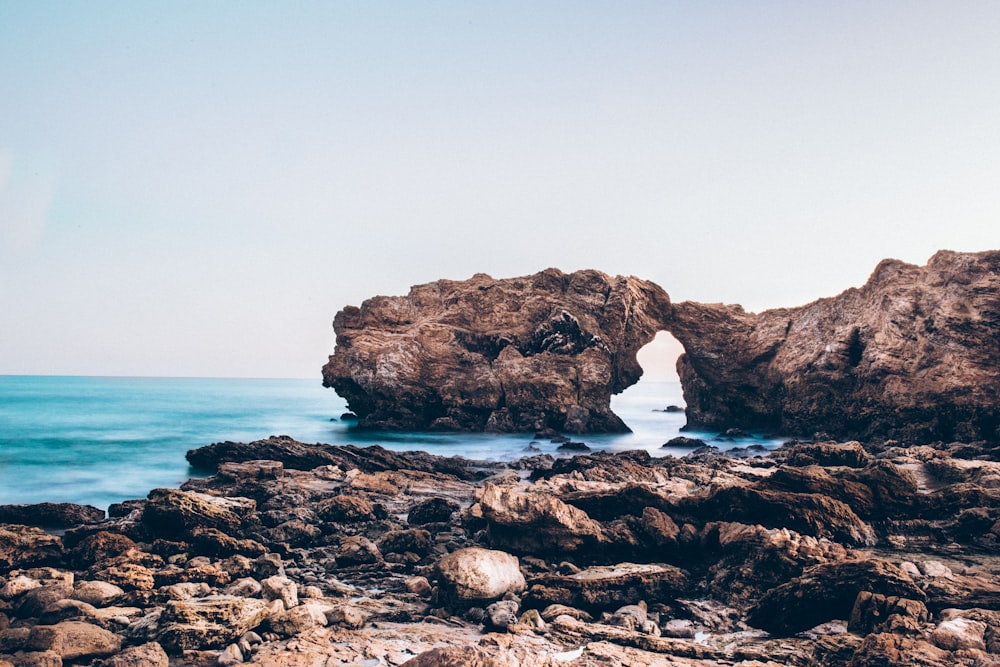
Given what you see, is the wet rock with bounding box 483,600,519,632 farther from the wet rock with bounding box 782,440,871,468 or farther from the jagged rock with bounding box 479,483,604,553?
the wet rock with bounding box 782,440,871,468

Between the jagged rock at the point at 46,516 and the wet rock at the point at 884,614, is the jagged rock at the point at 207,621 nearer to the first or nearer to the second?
the wet rock at the point at 884,614

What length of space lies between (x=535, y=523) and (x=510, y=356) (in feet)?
104

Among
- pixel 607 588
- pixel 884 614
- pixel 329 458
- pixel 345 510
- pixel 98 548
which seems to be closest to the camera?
pixel 884 614

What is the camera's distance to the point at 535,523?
1062 centimetres

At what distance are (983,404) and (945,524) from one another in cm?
1994

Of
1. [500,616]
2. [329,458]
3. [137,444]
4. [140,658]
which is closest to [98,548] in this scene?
[140,658]

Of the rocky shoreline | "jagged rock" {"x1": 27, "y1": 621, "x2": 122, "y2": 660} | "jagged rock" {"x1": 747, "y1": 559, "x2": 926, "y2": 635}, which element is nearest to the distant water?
the rocky shoreline

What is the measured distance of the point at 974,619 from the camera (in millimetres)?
6973

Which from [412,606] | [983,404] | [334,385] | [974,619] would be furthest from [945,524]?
[334,385]

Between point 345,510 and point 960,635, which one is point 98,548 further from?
point 960,635

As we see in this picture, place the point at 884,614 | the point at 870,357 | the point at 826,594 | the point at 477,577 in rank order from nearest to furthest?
the point at 884,614
the point at 826,594
the point at 477,577
the point at 870,357

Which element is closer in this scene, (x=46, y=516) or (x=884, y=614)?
(x=884, y=614)

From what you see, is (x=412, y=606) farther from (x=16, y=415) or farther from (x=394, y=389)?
(x=16, y=415)

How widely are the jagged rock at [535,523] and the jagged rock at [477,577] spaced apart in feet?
4.63
